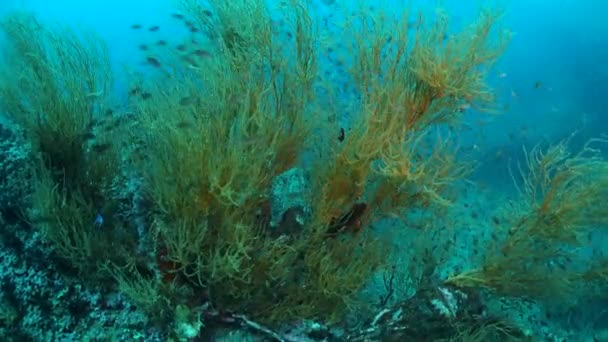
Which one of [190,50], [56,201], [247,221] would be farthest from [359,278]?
[190,50]

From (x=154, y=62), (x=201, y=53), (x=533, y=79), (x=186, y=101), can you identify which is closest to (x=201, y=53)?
(x=201, y=53)

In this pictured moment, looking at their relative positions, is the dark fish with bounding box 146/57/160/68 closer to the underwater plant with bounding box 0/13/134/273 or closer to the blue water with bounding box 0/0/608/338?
the blue water with bounding box 0/0/608/338

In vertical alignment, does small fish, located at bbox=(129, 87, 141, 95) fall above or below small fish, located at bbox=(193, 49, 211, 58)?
below

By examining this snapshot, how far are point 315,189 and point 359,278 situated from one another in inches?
35.6

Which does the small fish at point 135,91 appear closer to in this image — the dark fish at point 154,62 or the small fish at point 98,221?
the dark fish at point 154,62

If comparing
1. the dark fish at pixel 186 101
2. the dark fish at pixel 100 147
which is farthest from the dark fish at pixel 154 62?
the dark fish at pixel 186 101

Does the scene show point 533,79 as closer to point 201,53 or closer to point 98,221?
point 201,53

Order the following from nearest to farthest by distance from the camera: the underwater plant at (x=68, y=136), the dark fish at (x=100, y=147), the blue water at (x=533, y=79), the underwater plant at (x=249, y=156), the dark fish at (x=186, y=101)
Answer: the underwater plant at (x=249, y=156)
the underwater plant at (x=68, y=136)
the dark fish at (x=186, y=101)
the dark fish at (x=100, y=147)
the blue water at (x=533, y=79)

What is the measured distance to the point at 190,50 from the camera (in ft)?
18.5

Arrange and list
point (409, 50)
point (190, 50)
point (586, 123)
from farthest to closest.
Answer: point (586, 123) < point (190, 50) < point (409, 50)

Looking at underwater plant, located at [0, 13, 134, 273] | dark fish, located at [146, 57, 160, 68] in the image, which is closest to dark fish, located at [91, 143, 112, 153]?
underwater plant, located at [0, 13, 134, 273]

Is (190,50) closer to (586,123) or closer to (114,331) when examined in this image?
(114,331)

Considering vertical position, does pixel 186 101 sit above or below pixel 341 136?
above

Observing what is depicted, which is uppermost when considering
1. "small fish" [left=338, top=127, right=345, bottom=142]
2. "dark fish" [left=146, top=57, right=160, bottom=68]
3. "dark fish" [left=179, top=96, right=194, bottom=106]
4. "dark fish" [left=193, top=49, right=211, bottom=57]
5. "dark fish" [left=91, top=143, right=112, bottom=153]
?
"dark fish" [left=193, top=49, right=211, bottom=57]
